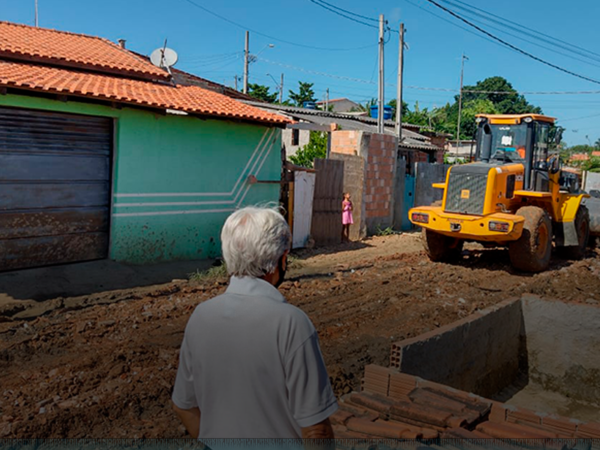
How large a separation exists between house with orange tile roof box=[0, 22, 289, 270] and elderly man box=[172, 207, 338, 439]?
7.43 m

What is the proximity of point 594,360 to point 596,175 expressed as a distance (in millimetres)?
20578

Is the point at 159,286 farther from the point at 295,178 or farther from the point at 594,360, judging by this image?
the point at 594,360

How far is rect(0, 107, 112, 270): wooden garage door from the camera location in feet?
28.7

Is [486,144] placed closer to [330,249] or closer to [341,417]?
[330,249]

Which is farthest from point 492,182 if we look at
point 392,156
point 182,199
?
point 392,156

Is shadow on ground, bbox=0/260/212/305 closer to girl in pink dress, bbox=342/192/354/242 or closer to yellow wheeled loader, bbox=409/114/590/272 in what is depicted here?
yellow wheeled loader, bbox=409/114/590/272

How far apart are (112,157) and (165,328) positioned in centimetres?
422

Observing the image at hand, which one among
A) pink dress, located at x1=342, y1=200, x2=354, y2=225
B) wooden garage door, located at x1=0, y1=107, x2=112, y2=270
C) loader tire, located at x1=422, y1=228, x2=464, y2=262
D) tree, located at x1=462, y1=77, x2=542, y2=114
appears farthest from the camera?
tree, located at x1=462, y1=77, x2=542, y2=114

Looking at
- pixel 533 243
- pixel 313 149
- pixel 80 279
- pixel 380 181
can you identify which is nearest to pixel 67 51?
pixel 80 279

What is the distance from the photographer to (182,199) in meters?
A: 11.0

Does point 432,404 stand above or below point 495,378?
above

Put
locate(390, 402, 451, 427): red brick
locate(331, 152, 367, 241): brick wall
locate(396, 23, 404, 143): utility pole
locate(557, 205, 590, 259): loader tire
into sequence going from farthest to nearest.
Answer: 1. locate(396, 23, 404, 143): utility pole
2. locate(331, 152, 367, 241): brick wall
3. locate(557, 205, 590, 259): loader tire
4. locate(390, 402, 451, 427): red brick

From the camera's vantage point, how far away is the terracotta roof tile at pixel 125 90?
8834mm

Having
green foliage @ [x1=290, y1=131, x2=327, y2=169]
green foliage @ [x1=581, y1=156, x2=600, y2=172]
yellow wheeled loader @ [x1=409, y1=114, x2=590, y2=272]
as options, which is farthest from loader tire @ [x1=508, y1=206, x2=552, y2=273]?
green foliage @ [x1=581, y1=156, x2=600, y2=172]
